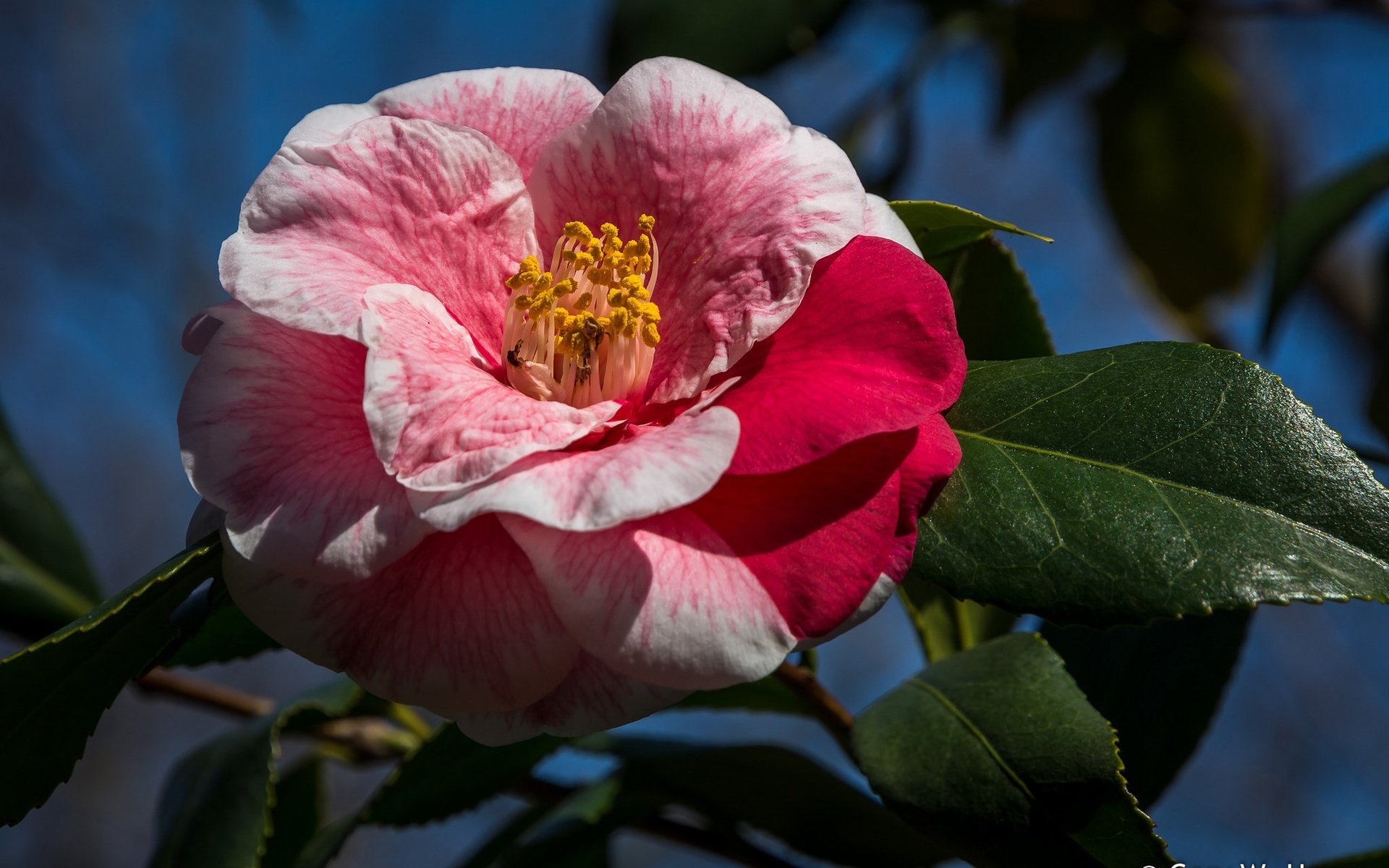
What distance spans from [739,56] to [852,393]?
102 cm

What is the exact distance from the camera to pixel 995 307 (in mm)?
750

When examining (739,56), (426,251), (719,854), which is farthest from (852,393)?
(739,56)

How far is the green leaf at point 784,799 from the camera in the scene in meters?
0.82

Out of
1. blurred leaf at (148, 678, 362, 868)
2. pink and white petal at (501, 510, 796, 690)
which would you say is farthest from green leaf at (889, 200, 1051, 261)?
blurred leaf at (148, 678, 362, 868)

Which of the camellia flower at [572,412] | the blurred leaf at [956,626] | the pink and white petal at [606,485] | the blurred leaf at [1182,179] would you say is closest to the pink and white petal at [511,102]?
the camellia flower at [572,412]

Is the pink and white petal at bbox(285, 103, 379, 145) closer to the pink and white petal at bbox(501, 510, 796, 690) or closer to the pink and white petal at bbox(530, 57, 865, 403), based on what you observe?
the pink and white petal at bbox(530, 57, 865, 403)

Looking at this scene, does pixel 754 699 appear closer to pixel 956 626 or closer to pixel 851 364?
pixel 956 626

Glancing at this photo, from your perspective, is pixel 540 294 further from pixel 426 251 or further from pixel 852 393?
pixel 852 393

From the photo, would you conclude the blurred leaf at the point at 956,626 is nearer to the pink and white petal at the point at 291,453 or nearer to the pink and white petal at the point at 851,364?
the pink and white petal at the point at 851,364

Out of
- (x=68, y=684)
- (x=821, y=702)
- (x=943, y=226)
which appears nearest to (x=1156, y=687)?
(x=821, y=702)

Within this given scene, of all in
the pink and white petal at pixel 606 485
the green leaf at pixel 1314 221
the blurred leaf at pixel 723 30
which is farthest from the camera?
the blurred leaf at pixel 723 30

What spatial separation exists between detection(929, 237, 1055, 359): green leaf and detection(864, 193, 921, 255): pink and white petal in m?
0.15

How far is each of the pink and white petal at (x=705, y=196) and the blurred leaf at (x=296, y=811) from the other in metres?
0.67

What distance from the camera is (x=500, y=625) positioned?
51 centimetres
